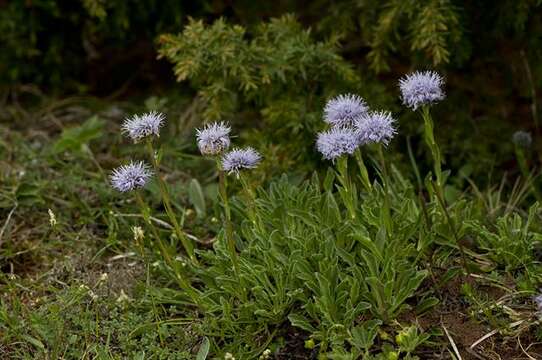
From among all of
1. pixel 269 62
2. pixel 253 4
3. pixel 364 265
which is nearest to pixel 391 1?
pixel 269 62

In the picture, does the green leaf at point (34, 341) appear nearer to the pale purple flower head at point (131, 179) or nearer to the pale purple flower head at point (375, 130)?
the pale purple flower head at point (131, 179)

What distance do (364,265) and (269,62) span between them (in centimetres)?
115

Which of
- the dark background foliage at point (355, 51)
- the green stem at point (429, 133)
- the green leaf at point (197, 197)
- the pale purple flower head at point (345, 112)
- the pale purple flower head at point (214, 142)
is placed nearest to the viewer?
the pale purple flower head at point (214, 142)

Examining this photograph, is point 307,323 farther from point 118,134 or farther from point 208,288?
point 118,134

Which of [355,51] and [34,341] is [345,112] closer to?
[34,341]

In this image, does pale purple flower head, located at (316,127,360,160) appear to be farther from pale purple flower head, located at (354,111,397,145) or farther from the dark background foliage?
the dark background foliage

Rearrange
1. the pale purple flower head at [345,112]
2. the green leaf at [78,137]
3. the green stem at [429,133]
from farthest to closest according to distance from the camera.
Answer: the green leaf at [78,137]
the pale purple flower head at [345,112]
the green stem at [429,133]

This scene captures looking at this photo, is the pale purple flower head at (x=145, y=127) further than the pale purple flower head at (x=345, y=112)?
No

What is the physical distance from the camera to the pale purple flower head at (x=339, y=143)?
7.68ft

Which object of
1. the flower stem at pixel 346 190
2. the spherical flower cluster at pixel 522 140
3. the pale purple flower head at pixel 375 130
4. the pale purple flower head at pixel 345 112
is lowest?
the flower stem at pixel 346 190

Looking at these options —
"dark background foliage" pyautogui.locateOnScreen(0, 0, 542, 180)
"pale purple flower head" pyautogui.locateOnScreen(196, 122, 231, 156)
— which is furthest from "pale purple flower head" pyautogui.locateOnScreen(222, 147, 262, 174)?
"dark background foliage" pyautogui.locateOnScreen(0, 0, 542, 180)

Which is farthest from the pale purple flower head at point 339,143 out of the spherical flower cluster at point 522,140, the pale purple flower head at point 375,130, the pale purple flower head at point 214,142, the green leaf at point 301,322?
the spherical flower cluster at point 522,140

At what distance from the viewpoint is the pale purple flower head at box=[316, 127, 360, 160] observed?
7.68 feet

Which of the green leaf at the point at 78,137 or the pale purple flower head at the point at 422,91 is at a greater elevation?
the green leaf at the point at 78,137
